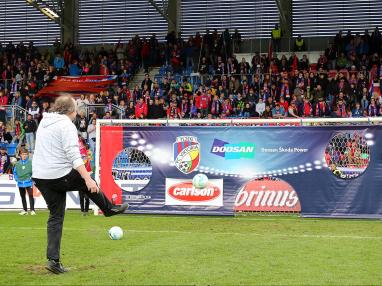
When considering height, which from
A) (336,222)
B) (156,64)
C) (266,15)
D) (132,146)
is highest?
(266,15)

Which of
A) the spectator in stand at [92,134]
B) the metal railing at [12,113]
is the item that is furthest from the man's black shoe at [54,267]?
the metal railing at [12,113]

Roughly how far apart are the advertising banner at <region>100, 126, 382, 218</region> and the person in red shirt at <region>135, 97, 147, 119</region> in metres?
9.99

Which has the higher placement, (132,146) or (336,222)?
(132,146)

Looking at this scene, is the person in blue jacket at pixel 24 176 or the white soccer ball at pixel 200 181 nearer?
the white soccer ball at pixel 200 181

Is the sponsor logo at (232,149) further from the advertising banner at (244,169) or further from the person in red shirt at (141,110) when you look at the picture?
the person in red shirt at (141,110)

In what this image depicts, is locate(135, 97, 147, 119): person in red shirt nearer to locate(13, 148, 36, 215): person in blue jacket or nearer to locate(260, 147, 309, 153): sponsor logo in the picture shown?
locate(13, 148, 36, 215): person in blue jacket

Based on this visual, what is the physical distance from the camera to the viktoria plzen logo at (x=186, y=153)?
56.9 feet

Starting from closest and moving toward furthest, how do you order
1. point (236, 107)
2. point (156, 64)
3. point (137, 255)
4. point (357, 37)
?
point (137, 255), point (236, 107), point (357, 37), point (156, 64)

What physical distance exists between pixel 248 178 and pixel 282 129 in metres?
1.58

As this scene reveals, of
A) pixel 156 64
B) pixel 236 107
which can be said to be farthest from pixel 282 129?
pixel 156 64

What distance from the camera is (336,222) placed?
15555 millimetres

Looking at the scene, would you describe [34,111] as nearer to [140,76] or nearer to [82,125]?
[82,125]

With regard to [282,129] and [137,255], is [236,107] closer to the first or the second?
[282,129]

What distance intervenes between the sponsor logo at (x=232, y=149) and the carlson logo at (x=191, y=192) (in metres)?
0.90
